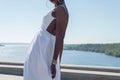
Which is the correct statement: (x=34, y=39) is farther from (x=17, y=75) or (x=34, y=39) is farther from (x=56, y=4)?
(x=17, y=75)

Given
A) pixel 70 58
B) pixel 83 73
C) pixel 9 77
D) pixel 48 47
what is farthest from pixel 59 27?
pixel 70 58

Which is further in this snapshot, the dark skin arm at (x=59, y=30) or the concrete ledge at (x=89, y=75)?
the concrete ledge at (x=89, y=75)

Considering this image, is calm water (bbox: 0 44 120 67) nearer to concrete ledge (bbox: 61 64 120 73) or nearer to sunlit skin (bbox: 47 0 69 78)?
concrete ledge (bbox: 61 64 120 73)

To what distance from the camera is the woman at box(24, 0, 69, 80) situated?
3.13 metres

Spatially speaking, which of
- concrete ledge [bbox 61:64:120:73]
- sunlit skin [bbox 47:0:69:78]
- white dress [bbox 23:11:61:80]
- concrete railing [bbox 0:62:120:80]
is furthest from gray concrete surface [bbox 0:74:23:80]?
sunlit skin [bbox 47:0:69:78]

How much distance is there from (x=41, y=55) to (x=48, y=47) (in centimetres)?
11

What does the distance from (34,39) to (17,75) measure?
13.5 ft

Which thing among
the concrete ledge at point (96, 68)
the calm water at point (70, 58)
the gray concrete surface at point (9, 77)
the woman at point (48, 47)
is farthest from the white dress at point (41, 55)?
the gray concrete surface at point (9, 77)

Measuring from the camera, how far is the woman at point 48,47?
3.13m

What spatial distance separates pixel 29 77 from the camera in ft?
10.5

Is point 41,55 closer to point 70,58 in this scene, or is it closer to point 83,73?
point 83,73

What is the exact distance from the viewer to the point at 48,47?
322 cm

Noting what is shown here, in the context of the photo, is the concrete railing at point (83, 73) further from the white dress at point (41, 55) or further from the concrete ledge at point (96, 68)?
the white dress at point (41, 55)

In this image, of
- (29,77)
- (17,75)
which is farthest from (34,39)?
(17,75)
